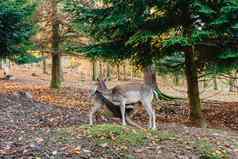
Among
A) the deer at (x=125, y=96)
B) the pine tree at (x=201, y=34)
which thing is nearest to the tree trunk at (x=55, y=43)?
the pine tree at (x=201, y=34)

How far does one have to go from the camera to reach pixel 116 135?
9.07 m

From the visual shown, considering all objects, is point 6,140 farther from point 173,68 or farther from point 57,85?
point 57,85

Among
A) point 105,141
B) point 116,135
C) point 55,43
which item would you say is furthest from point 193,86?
point 55,43

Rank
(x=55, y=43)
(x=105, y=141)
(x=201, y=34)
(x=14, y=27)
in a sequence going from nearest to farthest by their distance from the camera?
1. (x=105, y=141)
2. (x=201, y=34)
3. (x=14, y=27)
4. (x=55, y=43)

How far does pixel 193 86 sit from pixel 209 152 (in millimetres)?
4355

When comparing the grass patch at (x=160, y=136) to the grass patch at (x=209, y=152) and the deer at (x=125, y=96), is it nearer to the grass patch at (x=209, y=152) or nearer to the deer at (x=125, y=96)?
the grass patch at (x=209, y=152)

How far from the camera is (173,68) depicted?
48.4 feet

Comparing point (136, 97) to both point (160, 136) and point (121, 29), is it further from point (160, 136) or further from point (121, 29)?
point (121, 29)

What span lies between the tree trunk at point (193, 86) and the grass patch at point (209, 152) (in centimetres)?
379

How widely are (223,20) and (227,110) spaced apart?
689 cm

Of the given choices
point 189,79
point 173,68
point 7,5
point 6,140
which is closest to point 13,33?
point 7,5

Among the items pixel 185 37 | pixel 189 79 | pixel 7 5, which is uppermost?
pixel 7 5

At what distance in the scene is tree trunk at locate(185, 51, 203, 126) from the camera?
12945 mm

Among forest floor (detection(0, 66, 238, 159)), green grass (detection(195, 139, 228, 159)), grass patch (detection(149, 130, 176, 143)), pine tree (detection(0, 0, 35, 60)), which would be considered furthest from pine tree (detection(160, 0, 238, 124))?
pine tree (detection(0, 0, 35, 60))
